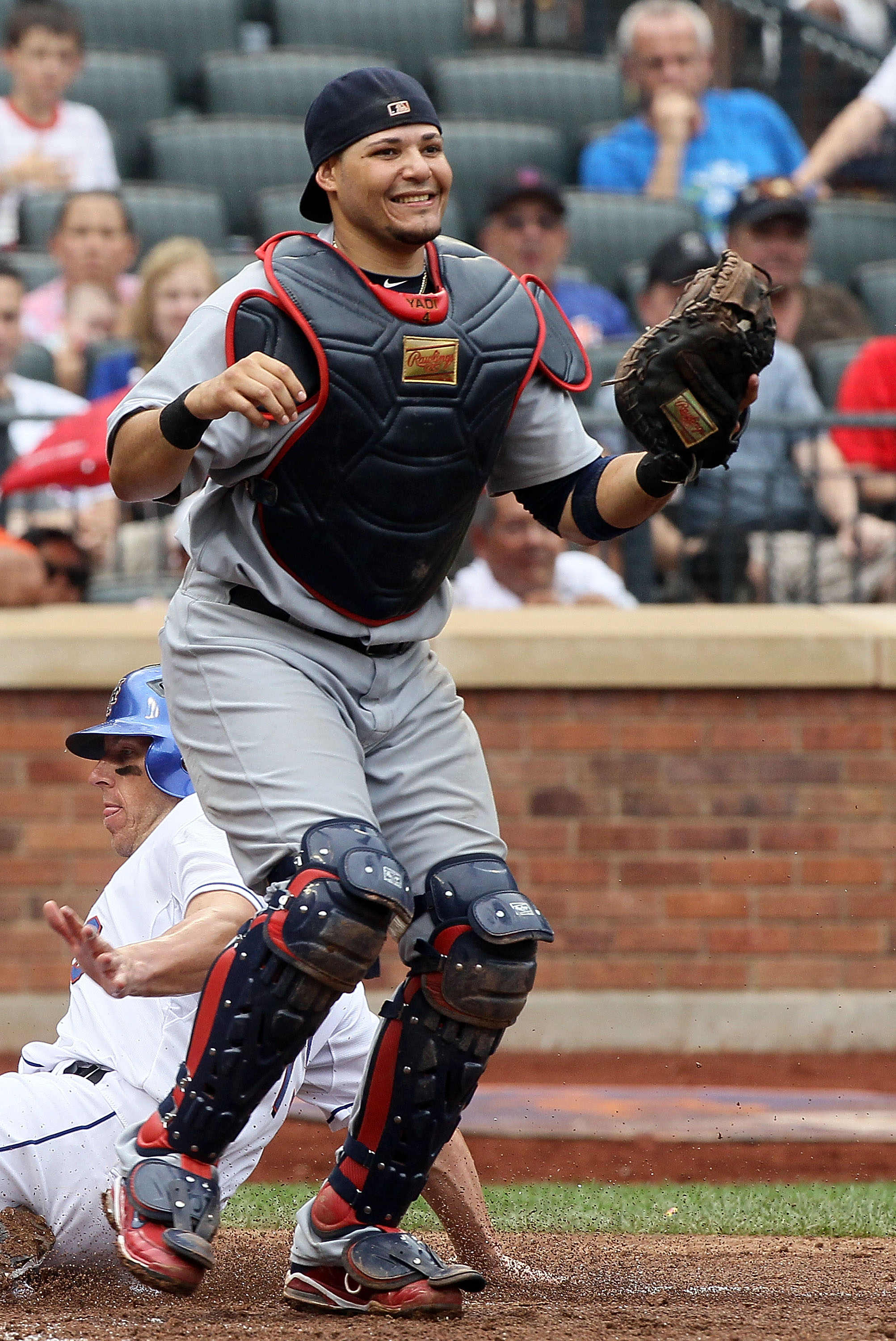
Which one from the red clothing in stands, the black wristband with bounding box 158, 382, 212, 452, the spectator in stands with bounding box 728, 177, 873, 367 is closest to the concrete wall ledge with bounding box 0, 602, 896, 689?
the red clothing in stands

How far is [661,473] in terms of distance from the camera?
319 centimetres

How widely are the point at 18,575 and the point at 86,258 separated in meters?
2.00

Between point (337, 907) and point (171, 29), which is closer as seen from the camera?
point (337, 907)

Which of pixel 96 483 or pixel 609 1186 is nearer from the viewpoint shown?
pixel 609 1186

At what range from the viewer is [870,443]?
6812mm

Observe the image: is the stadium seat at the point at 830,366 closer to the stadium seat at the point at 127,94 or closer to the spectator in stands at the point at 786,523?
the spectator in stands at the point at 786,523

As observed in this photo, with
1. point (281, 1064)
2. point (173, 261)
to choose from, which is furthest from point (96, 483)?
point (281, 1064)

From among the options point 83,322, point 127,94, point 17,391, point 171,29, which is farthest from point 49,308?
point 171,29

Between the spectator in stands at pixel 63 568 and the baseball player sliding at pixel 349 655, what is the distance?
3.72 m

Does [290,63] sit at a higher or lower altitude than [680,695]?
higher

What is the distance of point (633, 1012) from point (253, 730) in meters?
3.61

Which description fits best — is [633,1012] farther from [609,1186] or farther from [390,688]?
[390,688]

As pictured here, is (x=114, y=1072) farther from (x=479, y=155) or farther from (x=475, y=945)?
(x=479, y=155)

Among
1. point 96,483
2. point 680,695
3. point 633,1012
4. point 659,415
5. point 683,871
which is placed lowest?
point 633,1012
